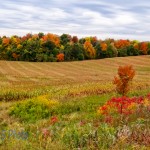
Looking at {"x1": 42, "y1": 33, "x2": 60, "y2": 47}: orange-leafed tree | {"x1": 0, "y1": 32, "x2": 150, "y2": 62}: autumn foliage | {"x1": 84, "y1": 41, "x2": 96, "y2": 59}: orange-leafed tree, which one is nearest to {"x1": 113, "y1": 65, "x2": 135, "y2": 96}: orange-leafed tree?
{"x1": 0, "y1": 32, "x2": 150, "y2": 62}: autumn foliage

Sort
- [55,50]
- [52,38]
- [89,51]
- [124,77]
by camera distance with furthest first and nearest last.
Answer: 1. [52,38]
2. [89,51]
3. [55,50]
4. [124,77]

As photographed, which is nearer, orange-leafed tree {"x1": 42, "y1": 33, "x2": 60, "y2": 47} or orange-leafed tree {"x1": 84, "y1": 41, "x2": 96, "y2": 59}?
orange-leafed tree {"x1": 84, "y1": 41, "x2": 96, "y2": 59}

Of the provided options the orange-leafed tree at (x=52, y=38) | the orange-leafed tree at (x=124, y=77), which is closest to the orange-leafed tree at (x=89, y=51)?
the orange-leafed tree at (x=52, y=38)

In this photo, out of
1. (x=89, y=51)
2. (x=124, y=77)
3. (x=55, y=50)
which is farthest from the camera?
(x=89, y=51)

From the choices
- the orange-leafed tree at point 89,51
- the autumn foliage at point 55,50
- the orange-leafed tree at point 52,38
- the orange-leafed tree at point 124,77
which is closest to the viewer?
the orange-leafed tree at point 124,77

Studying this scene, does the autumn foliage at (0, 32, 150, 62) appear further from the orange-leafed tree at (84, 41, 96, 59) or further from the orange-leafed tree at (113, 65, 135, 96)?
the orange-leafed tree at (113, 65, 135, 96)

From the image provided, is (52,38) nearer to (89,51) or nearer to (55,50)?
(55,50)

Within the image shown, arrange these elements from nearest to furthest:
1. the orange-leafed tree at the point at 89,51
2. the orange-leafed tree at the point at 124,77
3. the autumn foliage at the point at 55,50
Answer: the orange-leafed tree at the point at 124,77 → the autumn foliage at the point at 55,50 → the orange-leafed tree at the point at 89,51

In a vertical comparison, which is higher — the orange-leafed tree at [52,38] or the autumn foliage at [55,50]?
the orange-leafed tree at [52,38]

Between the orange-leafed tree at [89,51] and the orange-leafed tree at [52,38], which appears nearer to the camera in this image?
the orange-leafed tree at [89,51]

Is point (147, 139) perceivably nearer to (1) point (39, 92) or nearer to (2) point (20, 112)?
(2) point (20, 112)

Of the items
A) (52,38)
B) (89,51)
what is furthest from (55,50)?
(52,38)

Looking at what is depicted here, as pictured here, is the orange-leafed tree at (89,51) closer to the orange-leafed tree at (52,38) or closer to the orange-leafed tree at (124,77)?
the orange-leafed tree at (52,38)

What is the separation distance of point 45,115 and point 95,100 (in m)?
5.20
